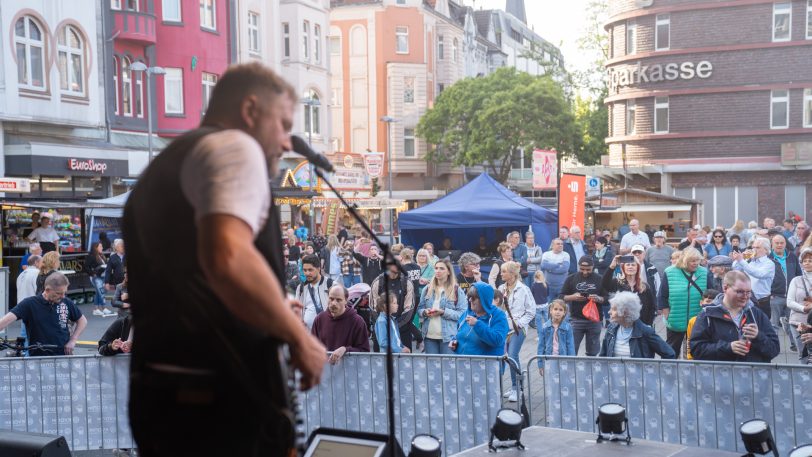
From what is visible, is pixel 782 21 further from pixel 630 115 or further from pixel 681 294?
pixel 681 294

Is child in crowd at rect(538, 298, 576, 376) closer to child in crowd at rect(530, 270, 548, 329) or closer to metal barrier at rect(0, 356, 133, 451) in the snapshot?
child in crowd at rect(530, 270, 548, 329)

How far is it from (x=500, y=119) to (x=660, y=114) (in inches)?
560

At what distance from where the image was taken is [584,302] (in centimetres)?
1153

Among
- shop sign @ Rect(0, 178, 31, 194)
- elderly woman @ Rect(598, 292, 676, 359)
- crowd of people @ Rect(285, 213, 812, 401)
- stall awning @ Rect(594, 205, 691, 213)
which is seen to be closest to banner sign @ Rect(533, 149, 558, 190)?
crowd of people @ Rect(285, 213, 812, 401)

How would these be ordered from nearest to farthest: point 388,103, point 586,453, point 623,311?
1. point 586,453
2. point 623,311
3. point 388,103

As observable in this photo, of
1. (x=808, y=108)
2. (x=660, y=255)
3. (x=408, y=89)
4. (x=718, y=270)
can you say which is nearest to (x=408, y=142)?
(x=408, y=89)

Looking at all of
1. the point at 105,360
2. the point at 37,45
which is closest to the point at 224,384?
the point at 105,360

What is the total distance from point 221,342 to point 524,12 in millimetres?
120432

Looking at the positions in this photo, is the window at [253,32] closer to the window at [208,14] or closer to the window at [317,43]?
the window at [208,14]

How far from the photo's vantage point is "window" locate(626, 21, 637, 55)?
45369 millimetres

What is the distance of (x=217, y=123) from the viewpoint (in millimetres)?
2350

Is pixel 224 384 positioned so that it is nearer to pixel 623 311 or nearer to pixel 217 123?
pixel 217 123

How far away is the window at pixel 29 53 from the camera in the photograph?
1046 inches

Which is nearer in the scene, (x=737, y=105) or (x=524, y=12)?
(x=737, y=105)
